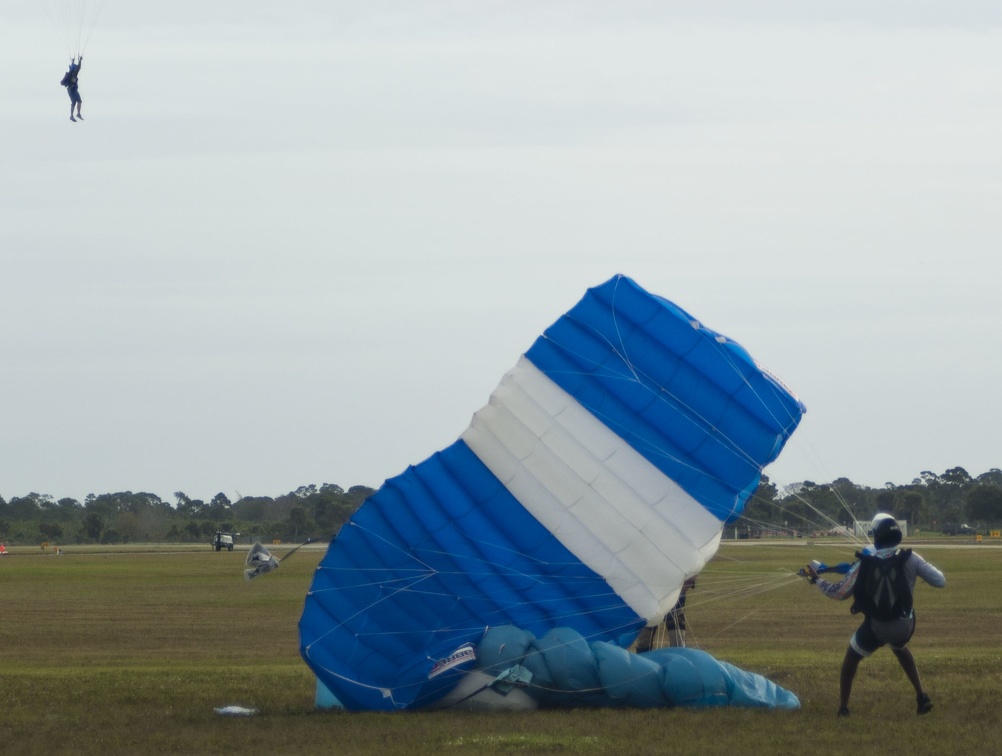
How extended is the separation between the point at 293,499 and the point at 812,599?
112481 millimetres

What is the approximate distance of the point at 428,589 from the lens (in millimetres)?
10242

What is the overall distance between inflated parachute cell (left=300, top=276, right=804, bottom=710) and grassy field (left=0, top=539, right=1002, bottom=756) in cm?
49

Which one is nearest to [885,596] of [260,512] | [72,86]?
[72,86]

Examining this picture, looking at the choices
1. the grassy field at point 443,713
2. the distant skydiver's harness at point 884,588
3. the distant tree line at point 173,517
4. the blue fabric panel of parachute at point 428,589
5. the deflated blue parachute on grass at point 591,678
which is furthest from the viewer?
the distant tree line at point 173,517

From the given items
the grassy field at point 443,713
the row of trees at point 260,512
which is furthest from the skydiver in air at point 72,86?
the row of trees at point 260,512

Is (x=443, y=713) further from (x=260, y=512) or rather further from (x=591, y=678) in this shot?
(x=260, y=512)

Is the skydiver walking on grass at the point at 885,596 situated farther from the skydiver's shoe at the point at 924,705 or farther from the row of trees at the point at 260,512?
the row of trees at the point at 260,512

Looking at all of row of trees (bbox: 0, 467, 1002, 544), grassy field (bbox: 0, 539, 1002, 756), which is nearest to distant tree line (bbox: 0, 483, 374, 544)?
row of trees (bbox: 0, 467, 1002, 544)

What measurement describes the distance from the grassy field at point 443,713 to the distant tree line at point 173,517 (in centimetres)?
5847

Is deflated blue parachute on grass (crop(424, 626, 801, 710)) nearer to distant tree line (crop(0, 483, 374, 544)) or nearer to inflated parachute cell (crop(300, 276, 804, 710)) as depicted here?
inflated parachute cell (crop(300, 276, 804, 710))

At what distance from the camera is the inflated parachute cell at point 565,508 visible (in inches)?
393

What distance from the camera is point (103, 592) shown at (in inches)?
1220

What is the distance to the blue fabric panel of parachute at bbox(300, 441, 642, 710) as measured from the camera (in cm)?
1019

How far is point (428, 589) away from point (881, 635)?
3.09 metres
